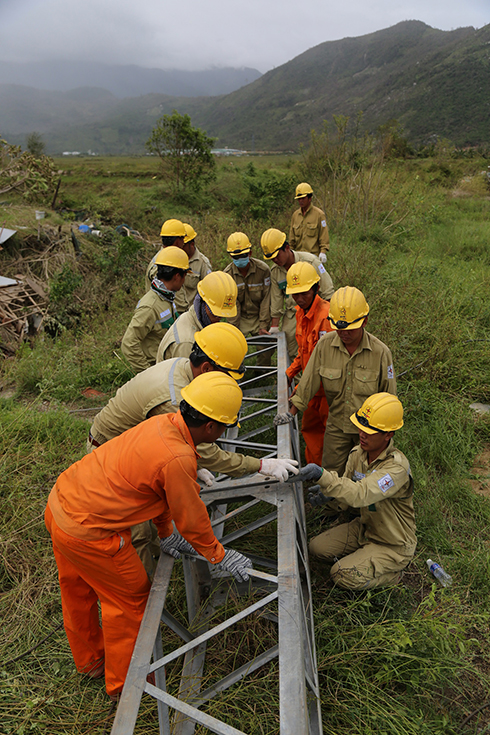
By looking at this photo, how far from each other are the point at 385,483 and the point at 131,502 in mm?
1701

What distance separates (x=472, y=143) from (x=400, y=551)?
56220 mm

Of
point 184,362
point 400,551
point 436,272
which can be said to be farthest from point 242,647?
point 436,272

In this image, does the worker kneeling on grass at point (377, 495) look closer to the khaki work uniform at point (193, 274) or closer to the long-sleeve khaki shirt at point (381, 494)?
the long-sleeve khaki shirt at point (381, 494)

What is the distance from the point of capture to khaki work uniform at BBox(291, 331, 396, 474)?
339 centimetres

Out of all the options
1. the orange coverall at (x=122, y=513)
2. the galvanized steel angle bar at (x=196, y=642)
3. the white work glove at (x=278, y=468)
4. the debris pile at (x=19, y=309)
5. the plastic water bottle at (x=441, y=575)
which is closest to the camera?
the galvanized steel angle bar at (x=196, y=642)

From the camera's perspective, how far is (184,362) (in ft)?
9.05

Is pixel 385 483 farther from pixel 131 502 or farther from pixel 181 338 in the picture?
pixel 181 338

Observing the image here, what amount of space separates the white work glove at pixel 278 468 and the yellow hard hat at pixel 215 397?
645 mm

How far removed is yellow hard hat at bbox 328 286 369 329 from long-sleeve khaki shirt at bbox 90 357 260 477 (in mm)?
1302

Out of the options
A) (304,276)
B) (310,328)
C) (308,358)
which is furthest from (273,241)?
(308,358)

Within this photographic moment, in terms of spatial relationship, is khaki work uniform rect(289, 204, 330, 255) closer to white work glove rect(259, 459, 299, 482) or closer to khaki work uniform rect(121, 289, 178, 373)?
khaki work uniform rect(121, 289, 178, 373)

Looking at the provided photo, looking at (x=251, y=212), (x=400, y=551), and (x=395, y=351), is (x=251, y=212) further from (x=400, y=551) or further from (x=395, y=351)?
(x=400, y=551)

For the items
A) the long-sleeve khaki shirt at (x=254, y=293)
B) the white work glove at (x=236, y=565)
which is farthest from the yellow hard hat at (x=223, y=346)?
the long-sleeve khaki shirt at (x=254, y=293)

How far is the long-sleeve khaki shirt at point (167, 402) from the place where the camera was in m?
2.60
